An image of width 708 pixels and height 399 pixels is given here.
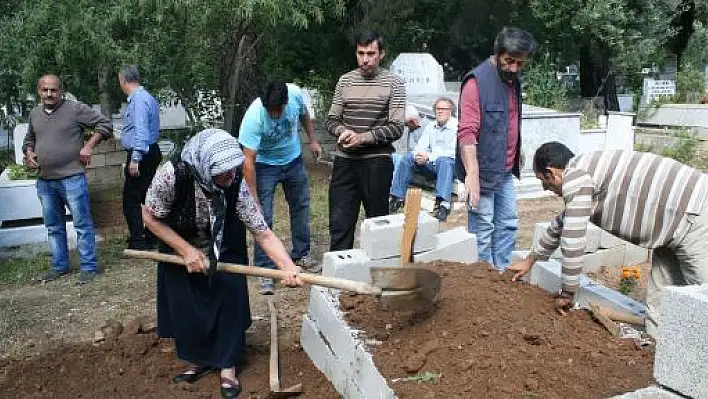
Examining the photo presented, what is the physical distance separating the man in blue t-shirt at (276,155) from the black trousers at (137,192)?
66.9 inches

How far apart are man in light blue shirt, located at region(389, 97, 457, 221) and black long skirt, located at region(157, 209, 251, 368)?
4009mm

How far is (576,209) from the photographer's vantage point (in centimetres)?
335

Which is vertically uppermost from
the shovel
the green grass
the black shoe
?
the shovel

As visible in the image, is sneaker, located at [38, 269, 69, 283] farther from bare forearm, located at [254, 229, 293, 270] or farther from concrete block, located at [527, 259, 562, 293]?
concrete block, located at [527, 259, 562, 293]

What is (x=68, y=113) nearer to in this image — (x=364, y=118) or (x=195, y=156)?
(x=364, y=118)

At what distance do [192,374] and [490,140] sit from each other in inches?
91.7

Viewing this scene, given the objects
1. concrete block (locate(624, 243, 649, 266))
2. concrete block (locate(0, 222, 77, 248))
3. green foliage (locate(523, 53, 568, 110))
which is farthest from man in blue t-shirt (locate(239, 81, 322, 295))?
green foliage (locate(523, 53, 568, 110))

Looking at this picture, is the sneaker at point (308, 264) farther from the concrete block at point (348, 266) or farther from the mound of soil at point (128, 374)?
the concrete block at point (348, 266)

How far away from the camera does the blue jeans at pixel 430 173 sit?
768 centimetres

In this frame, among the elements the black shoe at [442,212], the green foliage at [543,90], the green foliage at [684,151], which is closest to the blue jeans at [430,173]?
the black shoe at [442,212]

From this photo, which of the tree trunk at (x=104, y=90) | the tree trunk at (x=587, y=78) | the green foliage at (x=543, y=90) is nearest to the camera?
the tree trunk at (x=104, y=90)

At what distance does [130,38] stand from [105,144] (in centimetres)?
134

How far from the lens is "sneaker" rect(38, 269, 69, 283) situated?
6023 mm

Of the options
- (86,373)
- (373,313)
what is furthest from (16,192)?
(373,313)
